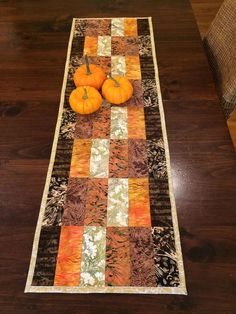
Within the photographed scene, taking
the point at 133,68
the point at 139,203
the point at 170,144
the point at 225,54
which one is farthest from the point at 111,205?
the point at 225,54

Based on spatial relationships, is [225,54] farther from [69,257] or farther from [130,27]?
[69,257]

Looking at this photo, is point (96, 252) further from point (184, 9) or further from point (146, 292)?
point (184, 9)

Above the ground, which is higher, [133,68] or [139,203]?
[133,68]

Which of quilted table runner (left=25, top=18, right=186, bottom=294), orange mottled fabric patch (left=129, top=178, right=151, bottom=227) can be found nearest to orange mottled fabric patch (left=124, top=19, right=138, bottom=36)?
quilted table runner (left=25, top=18, right=186, bottom=294)

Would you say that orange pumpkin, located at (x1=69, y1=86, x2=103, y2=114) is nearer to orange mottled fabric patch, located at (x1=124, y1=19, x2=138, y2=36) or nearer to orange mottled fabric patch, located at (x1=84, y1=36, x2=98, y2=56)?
orange mottled fabric patch, located at (x1=84, y1=36, x2=98, y2=56)

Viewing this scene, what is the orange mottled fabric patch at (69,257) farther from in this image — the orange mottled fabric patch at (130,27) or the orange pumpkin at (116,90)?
the orange mottled fabric patch at (130,27)

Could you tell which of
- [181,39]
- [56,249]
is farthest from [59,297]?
[181,39]

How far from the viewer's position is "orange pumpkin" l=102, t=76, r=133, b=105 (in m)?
0.92

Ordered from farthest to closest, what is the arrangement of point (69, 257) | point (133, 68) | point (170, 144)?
point (133, 68)
point (170, 144)
point (69, 257)

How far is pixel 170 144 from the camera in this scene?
88 centimetres

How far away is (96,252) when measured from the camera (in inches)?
27.0

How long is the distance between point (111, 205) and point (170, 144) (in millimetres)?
278

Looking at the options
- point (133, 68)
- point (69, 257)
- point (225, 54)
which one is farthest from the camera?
point (225, 54)

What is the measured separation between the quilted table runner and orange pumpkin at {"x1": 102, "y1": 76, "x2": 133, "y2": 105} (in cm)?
4
